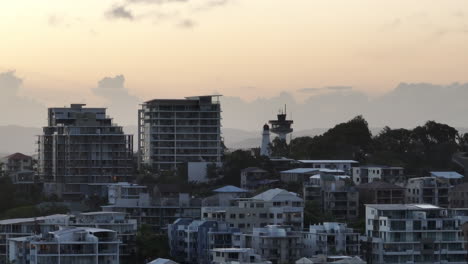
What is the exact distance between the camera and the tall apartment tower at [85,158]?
3846 inches

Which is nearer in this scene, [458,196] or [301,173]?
[458,196]

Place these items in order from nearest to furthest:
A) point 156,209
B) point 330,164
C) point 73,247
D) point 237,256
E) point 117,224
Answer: point 237,256 → point 73,247 → point 117,224 → point 156,209 → point 330,164

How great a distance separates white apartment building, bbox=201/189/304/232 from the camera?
3172 inches

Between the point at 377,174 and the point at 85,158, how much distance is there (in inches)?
753

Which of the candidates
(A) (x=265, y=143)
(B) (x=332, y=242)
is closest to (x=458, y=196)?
(B) (x=332, y=242)

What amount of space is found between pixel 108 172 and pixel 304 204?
59.6ft

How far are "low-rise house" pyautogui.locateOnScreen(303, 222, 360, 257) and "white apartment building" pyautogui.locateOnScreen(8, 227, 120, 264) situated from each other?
9.53 m

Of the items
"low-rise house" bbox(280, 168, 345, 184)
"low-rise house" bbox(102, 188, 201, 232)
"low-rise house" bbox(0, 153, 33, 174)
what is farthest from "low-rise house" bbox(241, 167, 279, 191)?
"low-rise house" bbox(0, 153, 33, 174)

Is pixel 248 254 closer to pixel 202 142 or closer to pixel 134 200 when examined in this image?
pixel 134 200

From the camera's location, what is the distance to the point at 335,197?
283 feet

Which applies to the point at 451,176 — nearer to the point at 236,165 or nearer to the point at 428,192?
the point at 428,192

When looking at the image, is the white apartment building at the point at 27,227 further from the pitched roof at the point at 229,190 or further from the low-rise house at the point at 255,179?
the low-rise house at the point at 255,179

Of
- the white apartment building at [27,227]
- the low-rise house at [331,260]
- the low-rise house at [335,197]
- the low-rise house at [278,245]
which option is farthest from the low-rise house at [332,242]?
the white apartment building at [27,227]

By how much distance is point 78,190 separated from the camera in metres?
97.6
